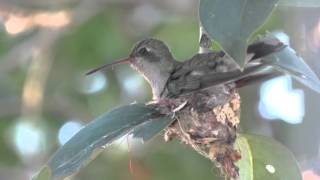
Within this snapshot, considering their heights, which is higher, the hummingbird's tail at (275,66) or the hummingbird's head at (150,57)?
the hummingbird's tail at (275,66)

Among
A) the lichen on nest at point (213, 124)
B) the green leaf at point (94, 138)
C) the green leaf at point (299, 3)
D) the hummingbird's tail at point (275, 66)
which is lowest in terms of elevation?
the lichen on nest at point (213, 124)

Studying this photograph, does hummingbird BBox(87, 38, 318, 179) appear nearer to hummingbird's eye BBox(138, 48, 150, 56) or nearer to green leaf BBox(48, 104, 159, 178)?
green leaf BBox(48, 104, 159, 178)

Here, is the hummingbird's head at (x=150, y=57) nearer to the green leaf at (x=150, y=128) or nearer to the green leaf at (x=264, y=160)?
the green leaf at (x=264, y=160)

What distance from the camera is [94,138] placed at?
6.86ft

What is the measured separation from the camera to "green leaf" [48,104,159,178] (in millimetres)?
2061

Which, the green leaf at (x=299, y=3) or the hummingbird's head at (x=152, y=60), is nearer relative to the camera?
the green leaf at (x=299, y=3)

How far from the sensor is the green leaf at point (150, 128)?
6.59 ft

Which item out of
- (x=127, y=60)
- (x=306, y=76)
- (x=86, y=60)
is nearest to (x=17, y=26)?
(x=86, y=60)

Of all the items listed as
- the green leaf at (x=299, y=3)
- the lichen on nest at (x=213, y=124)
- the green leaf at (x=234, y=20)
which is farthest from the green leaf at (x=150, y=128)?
the green leaf at (x=299, y=3)

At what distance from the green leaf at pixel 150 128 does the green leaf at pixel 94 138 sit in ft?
0.05

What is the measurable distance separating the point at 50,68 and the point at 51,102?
8.2 inches

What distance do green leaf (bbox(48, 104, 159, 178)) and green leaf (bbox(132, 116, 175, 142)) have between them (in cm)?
2

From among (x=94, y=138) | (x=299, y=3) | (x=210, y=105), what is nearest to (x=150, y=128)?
(x=94, y=138)

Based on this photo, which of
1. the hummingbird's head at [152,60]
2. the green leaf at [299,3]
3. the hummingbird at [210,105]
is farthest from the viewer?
the hummingbird's head at [152,60]
